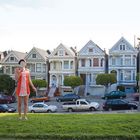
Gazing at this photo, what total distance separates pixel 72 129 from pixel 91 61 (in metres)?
61.1

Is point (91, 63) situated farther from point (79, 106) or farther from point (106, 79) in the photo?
point (79, 106)

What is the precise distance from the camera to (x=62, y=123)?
11.5 m

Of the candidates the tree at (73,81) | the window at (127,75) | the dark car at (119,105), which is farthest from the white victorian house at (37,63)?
the dark car at (119,105)

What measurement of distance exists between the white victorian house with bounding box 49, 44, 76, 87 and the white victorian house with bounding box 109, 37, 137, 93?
25.0 ft

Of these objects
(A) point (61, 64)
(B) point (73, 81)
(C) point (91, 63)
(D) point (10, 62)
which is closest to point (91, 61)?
(C) point (91, 63)

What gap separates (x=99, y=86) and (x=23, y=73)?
190 ft

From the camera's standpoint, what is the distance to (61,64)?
73.6 metres

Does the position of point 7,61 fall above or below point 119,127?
above

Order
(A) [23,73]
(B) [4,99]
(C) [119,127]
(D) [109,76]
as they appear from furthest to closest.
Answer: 1. (D) [109,76]
2. (B) [4,99]
3. (A) [23,73]
4. (C) [119,127]

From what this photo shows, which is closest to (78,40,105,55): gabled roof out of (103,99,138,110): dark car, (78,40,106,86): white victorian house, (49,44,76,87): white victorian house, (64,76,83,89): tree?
(78,40,106,86): white victorian house

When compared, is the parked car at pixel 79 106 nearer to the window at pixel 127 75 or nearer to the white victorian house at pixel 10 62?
the window at pixel 127 75

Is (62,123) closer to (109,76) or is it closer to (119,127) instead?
(119,127)

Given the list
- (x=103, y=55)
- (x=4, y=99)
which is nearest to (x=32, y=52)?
(x=103, y=55)

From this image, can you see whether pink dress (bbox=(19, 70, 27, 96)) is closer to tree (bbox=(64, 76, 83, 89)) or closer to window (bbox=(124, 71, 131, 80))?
tree (bbox=(64, 76, 83, 89))
